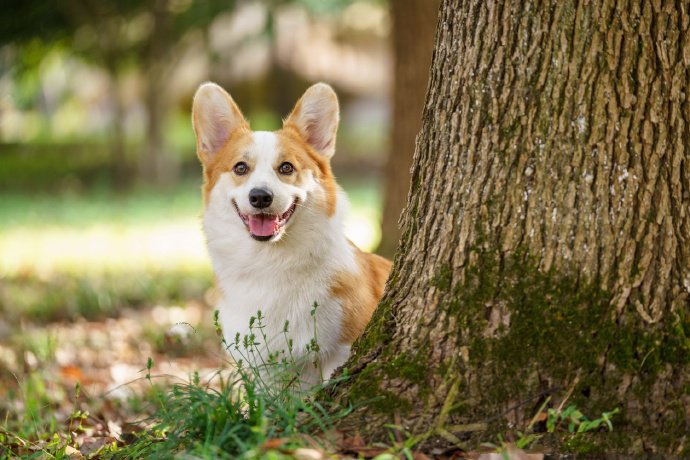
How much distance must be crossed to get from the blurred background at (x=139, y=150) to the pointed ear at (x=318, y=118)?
524 millimetres

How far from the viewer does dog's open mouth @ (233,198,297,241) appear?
3.88 meters

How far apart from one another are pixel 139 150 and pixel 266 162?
62.9 ft

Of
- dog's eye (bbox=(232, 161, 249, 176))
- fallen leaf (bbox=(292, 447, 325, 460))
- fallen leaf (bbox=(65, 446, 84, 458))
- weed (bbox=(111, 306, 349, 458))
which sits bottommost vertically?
fallen leaf (bbox=(65, 446, 84, 458))

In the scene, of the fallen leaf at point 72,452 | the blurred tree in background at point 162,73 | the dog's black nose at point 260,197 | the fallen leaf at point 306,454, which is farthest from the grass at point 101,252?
the blurred tree in background at point 162,73

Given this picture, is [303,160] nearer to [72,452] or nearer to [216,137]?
[216,137]

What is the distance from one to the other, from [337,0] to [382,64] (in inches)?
405

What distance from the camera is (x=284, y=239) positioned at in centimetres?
399

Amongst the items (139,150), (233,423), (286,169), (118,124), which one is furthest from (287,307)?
(139,150)

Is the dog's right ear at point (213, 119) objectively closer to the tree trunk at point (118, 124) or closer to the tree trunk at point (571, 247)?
the tree trunk at point (571, 247)

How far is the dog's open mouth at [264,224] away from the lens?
388cm

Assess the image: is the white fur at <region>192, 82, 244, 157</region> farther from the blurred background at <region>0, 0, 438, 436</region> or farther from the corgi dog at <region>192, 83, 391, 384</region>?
the blurred background at <region>0, 0, 438, 436</region>

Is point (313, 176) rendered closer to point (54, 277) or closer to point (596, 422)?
point (596, 422)

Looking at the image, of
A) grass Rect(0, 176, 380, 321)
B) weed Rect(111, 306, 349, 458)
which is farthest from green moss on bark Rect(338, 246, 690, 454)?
grass Rect(0, 176, 380, 321)

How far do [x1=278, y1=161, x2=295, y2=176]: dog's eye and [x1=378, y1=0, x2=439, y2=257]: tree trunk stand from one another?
2888mm
